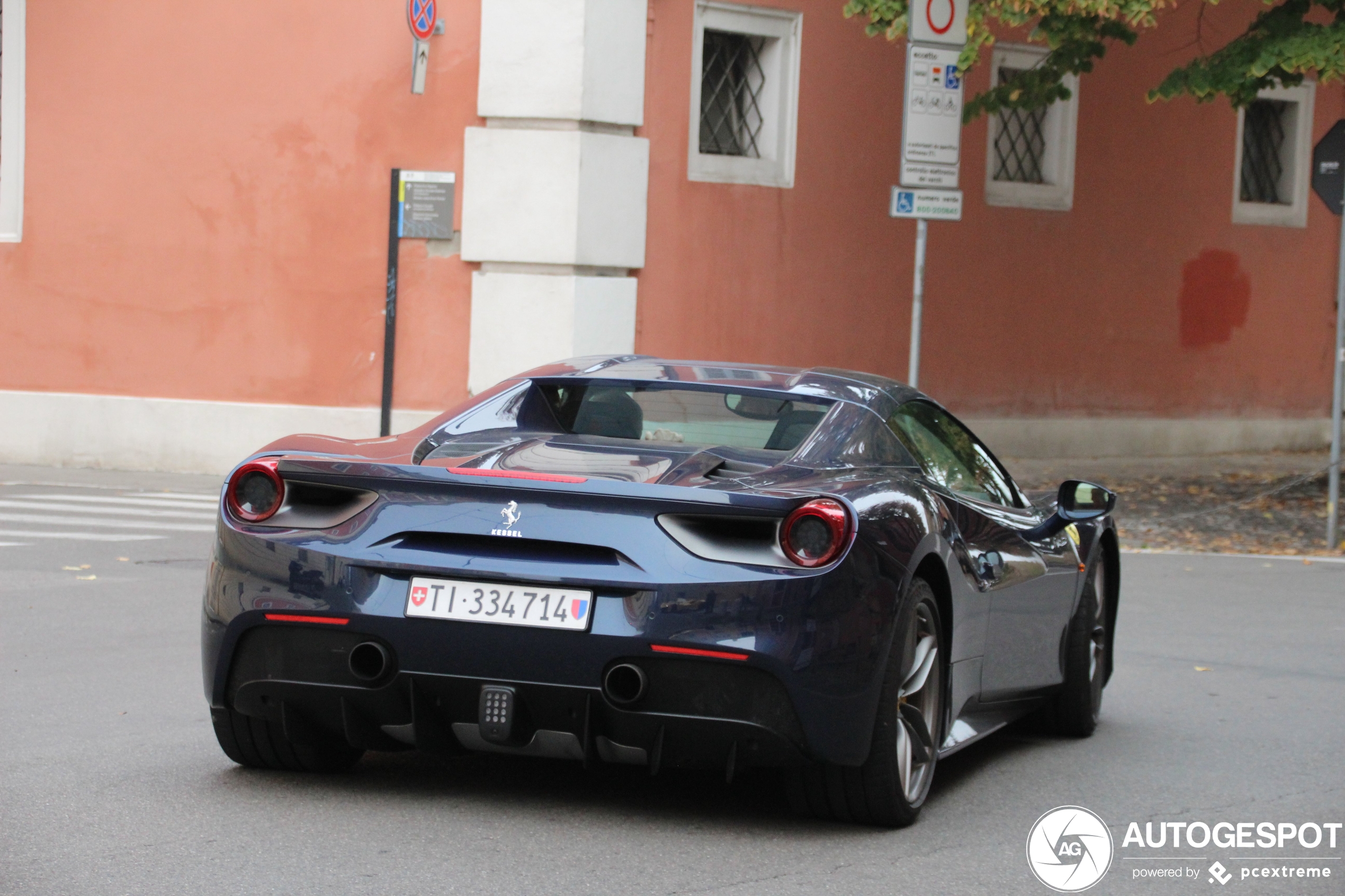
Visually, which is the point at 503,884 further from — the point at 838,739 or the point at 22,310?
the point at 22,310

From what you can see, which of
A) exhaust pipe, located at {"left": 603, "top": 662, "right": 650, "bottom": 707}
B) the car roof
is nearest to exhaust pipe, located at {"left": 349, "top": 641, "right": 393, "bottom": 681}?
exhaust pipe, located at {"left": 603, "top": 662, "right": 650, "bottom": 707}

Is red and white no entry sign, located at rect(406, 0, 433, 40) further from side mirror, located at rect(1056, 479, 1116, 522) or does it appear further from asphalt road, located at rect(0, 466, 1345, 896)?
side mirror, located at rect(1056, 479, 1116, 522)

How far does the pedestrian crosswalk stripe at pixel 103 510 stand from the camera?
1362 centimetres

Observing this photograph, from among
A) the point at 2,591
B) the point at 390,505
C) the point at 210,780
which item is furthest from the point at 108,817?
the point at 2,591

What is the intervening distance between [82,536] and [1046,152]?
41.2ft

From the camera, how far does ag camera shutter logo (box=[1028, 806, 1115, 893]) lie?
4547 mm

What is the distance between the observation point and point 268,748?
523 centimetres

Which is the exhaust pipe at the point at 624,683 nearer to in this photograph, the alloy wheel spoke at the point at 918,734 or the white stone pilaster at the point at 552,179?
the alloy wheel spoke at the point at 918,734

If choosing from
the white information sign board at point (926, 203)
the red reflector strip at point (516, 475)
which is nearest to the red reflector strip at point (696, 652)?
the red reflector strip at point (516, 475)

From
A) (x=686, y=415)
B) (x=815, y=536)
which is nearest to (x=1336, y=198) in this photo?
(x=686, y=415)

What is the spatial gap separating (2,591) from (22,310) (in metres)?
8.98

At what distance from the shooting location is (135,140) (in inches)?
684

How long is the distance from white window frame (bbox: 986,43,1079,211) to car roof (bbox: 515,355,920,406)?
14.7m

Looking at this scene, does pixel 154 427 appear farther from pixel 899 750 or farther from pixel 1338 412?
pixel 899 750
